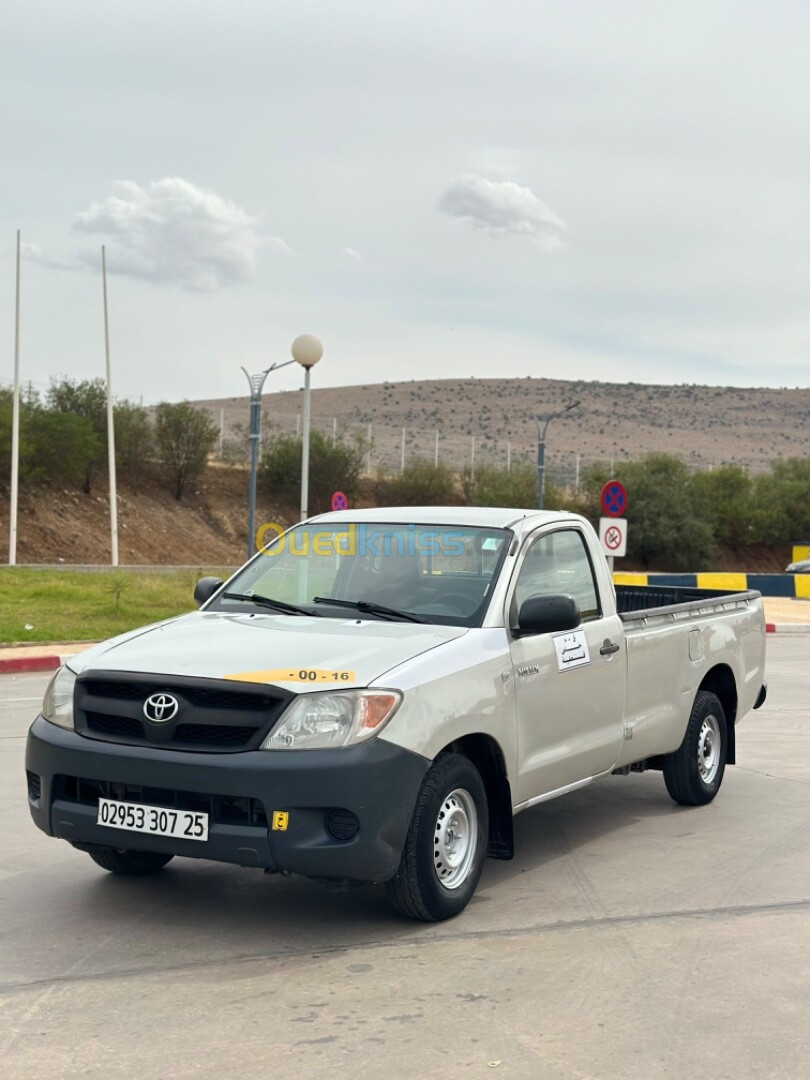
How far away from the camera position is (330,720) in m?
5.29

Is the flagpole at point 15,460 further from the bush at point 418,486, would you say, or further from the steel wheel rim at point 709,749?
the steel wheel rim at point 709,749

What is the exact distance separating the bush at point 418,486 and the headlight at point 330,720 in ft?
198

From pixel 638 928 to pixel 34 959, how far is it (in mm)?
2510

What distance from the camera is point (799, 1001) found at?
4859 mm

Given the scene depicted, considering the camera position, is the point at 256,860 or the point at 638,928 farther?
the point at 638,928

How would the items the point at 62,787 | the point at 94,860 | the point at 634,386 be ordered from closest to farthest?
the point at 62,787 → the point at 94,860 → the point at 634,386

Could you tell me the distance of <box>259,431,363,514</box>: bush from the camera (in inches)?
2479

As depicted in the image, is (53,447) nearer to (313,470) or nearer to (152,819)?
(313,470)

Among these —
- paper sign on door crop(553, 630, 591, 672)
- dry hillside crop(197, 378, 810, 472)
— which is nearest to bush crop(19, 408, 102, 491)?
paper sign on door crop(553, 630, 591, 672)

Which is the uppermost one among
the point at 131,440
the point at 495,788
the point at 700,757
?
the point at 131,440

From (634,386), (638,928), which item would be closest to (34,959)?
(638,928)

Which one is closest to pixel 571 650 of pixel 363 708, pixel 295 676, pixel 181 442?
pixel 363 708

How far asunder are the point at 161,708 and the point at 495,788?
1643 millimetres

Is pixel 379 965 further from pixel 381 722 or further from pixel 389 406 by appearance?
pixel 389 406
